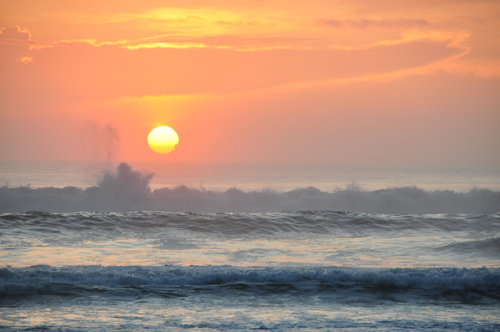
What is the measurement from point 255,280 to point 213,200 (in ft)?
55.6

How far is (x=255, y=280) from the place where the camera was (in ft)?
32.8

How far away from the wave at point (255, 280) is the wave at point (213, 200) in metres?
15.5

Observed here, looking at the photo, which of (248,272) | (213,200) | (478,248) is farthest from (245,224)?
(478,248)

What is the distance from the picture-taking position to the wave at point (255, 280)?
30.8 ft

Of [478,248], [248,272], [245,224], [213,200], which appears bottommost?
[248,272]

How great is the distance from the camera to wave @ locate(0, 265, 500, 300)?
30.8 feet

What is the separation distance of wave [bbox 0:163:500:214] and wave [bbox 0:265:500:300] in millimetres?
15527

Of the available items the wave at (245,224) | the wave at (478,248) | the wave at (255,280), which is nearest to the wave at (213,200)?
the wave at (245,224)

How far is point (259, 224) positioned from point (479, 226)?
32.1 ft

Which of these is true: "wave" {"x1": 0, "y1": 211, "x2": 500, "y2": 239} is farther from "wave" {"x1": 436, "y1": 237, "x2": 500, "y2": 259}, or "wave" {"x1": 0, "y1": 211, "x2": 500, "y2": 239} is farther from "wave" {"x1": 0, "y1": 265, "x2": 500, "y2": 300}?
"wave" {"x1": 0, "y1": 265, "x2": 500, "y2": 300}

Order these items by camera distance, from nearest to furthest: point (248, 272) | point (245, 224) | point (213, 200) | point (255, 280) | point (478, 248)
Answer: point (255, 280) < point (248, 272) < point (478, 248) < point (245, 224) < point (213, 200)

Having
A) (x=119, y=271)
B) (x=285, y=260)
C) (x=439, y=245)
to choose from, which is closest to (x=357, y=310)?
(x=285, y=260)

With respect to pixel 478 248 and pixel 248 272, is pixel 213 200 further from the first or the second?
pixel 248 272

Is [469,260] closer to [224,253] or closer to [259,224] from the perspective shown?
[224,253]
